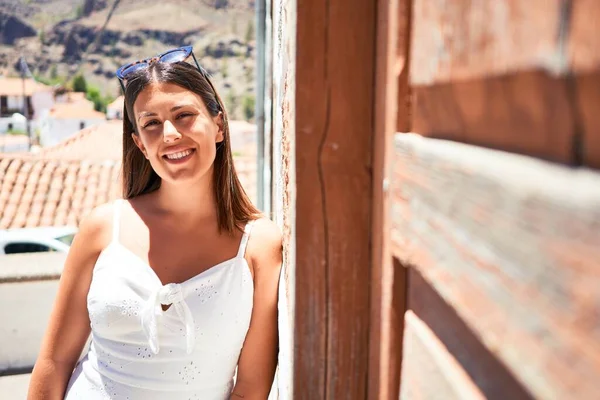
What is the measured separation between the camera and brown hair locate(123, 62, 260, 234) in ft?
4.95

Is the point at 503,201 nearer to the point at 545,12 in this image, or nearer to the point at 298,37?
the point at 545,12

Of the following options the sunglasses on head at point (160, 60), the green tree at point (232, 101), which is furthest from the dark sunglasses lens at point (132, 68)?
the green tree at point (232, 101)

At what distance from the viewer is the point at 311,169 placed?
0.73 m

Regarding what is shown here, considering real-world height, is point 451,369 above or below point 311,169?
below

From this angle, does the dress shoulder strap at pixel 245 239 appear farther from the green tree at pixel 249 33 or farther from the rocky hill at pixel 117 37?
the green tree at pixel 249 33

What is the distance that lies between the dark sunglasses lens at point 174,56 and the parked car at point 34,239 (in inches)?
267

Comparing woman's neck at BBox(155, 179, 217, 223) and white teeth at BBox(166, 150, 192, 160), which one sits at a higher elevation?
white teeth at BBox(166, 150, 192, 160)

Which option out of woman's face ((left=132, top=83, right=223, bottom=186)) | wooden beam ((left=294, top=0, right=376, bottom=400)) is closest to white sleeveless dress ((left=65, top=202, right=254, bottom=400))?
woman's face ((left=132, top=83, right=223, bottom=186))

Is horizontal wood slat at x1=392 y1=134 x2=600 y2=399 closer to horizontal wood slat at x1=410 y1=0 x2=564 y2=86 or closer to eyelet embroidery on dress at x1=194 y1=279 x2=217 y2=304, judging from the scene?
horizontal wood slat at x1=410 y1=0 x2=564 y2=86

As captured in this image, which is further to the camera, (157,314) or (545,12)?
(157,314)

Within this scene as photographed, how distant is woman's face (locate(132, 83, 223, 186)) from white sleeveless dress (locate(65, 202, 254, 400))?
0.91 ft

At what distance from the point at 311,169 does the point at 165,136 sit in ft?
2.56

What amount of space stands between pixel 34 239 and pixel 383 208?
8098 millimetres

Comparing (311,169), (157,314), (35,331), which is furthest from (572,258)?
(35,331)
